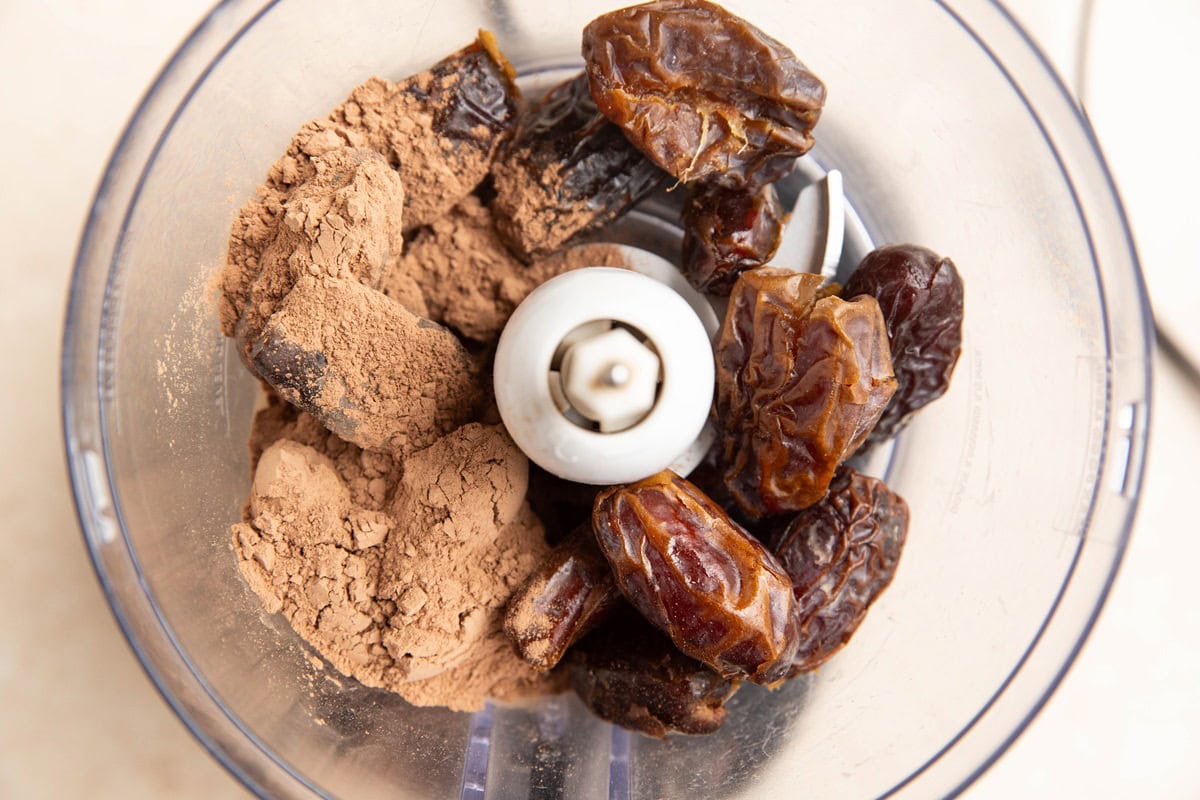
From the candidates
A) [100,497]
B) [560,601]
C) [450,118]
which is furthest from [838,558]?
[100,497]

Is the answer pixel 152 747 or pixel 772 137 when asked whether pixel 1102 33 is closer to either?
pixel 772 137

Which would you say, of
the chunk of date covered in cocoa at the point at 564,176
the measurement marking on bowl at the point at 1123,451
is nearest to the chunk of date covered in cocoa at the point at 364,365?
the chunk of date covered in cocoa at the point at 564,176

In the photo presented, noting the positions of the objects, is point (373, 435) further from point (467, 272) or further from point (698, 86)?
point (698, 86)

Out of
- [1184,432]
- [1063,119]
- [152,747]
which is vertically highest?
[1063,119]

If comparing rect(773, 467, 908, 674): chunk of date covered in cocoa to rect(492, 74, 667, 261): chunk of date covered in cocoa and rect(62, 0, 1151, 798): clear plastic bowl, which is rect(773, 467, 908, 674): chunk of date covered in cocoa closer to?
rect(62, 0, 1151, 798): clear plastic bowl

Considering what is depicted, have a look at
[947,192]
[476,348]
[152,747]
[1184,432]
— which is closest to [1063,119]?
[947,192]

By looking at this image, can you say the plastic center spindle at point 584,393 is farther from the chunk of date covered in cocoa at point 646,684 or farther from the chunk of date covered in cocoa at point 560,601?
the chunk of date covered in cocoa at point 646,684
